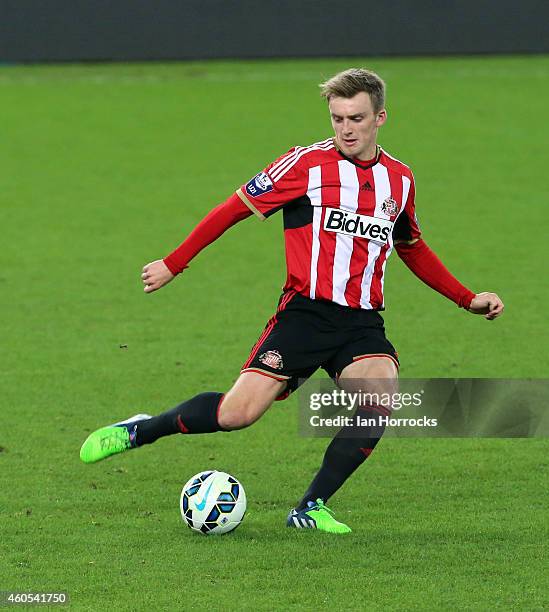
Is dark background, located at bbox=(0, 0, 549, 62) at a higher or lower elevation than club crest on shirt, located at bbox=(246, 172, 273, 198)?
higher

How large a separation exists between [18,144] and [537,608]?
14.7 meters

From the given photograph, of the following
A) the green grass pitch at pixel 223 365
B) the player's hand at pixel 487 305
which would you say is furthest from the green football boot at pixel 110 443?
the player's hand at pixel 487 305

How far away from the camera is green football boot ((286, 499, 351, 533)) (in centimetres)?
563

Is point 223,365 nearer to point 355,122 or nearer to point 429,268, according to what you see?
point 429,268

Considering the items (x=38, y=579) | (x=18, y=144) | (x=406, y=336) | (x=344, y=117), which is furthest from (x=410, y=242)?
(x=18, y=144)

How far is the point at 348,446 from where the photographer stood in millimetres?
5668

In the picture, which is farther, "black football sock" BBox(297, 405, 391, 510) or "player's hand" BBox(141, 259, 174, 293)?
"black football sock" BBox(297, 405, 391, 510)

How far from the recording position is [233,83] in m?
24.6

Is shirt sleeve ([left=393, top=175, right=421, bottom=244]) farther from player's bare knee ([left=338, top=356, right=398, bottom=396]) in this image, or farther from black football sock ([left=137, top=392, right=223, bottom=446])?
black football sock ([left=137, top=392, right=223, bottom=446])

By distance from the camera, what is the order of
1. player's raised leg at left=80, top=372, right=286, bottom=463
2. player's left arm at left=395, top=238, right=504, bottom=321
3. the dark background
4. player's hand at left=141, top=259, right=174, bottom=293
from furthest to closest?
the dark background < player's left arm at left=395, top=238, right=504, bottom=321 < player's raised leg at left=80, top=372, right=286, bottom=463 < player's hand at left=141, top=259, right=174, bottom=293

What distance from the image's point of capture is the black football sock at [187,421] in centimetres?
562

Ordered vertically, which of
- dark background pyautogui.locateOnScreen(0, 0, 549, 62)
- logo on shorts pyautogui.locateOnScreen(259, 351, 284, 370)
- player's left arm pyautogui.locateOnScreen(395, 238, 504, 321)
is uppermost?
dark background pyautogui.locateOnScreen(0, 0, 549, 62)

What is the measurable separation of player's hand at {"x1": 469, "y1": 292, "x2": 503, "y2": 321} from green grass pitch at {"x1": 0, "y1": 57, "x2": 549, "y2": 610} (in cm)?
88

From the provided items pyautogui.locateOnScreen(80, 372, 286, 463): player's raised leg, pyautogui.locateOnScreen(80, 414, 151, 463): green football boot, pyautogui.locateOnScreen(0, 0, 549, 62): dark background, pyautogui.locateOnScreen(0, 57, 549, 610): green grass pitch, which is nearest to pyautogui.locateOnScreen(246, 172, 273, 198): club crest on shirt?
pyautogui.locateOnScreen(80, 372, 286, 463): player's raised leg
